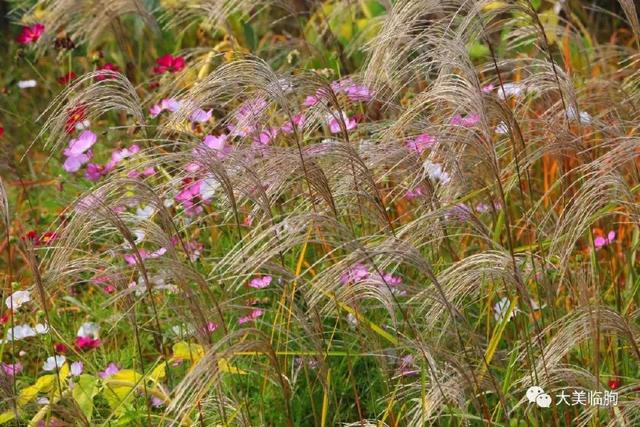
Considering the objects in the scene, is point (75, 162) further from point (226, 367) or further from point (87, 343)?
point (226, 367)

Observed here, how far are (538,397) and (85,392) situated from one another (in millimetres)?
897

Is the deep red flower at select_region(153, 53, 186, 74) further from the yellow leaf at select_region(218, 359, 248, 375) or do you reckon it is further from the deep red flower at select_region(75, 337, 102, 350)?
the yellow leaf at select_region(218, 359, 248, 375)

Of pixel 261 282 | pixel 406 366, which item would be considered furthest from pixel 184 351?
pixel 406 366

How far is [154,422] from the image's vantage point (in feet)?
8.07

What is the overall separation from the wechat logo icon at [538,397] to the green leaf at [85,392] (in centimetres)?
86

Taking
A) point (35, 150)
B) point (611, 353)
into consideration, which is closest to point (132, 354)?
point (611, 353)

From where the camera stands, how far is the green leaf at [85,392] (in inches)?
90.1

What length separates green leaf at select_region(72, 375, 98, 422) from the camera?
229 cm

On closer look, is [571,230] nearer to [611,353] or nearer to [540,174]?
[611,353]

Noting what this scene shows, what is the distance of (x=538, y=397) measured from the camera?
6.47ft

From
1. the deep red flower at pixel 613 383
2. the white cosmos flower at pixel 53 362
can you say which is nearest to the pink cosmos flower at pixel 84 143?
the white cosmos flower at pixel 53 362

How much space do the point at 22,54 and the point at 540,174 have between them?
1.67 meters

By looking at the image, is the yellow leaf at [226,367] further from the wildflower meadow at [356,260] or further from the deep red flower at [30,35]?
the deep red flower at [30,35]

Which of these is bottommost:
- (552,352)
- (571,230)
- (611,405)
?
(611,405)
